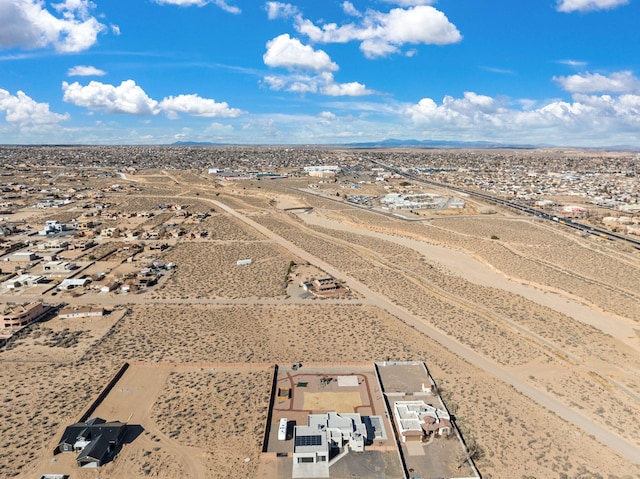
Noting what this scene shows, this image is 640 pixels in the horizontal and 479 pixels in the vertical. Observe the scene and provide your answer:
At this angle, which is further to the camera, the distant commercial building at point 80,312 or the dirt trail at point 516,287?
the distant commercial building at point 80,312

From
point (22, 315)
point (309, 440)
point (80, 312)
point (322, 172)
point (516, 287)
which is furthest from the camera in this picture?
point (322, 172)

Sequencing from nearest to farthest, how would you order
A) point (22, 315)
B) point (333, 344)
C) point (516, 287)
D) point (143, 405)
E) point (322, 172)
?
point (143, 405)
point (333, 344)
point (22, 315)
point (516, 287)
point (322, 172)

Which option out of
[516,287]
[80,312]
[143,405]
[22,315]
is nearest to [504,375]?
[516,287]

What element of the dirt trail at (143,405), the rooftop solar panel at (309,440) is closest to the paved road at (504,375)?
the rooftop solar panel at (309,440)

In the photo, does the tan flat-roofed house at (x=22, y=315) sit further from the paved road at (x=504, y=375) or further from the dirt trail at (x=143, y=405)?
the paved road at (x=504, y=375)

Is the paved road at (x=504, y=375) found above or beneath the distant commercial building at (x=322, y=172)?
beneath

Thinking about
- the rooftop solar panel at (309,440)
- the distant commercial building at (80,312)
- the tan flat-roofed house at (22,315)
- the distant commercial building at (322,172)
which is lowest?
the rooftop solar panel at (309,440)

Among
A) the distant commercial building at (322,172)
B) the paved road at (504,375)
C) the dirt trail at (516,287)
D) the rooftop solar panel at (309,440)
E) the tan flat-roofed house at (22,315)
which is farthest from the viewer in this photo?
the distant commercial building at (322,172)

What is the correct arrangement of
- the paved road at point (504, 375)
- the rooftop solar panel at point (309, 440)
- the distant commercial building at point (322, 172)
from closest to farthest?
the rooftop solar panel at point (309, 440) → the paved road at point (504, 375) → the distant commercial building at point (322, 172)

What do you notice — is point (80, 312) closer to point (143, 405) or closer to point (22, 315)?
point (22, 315)
